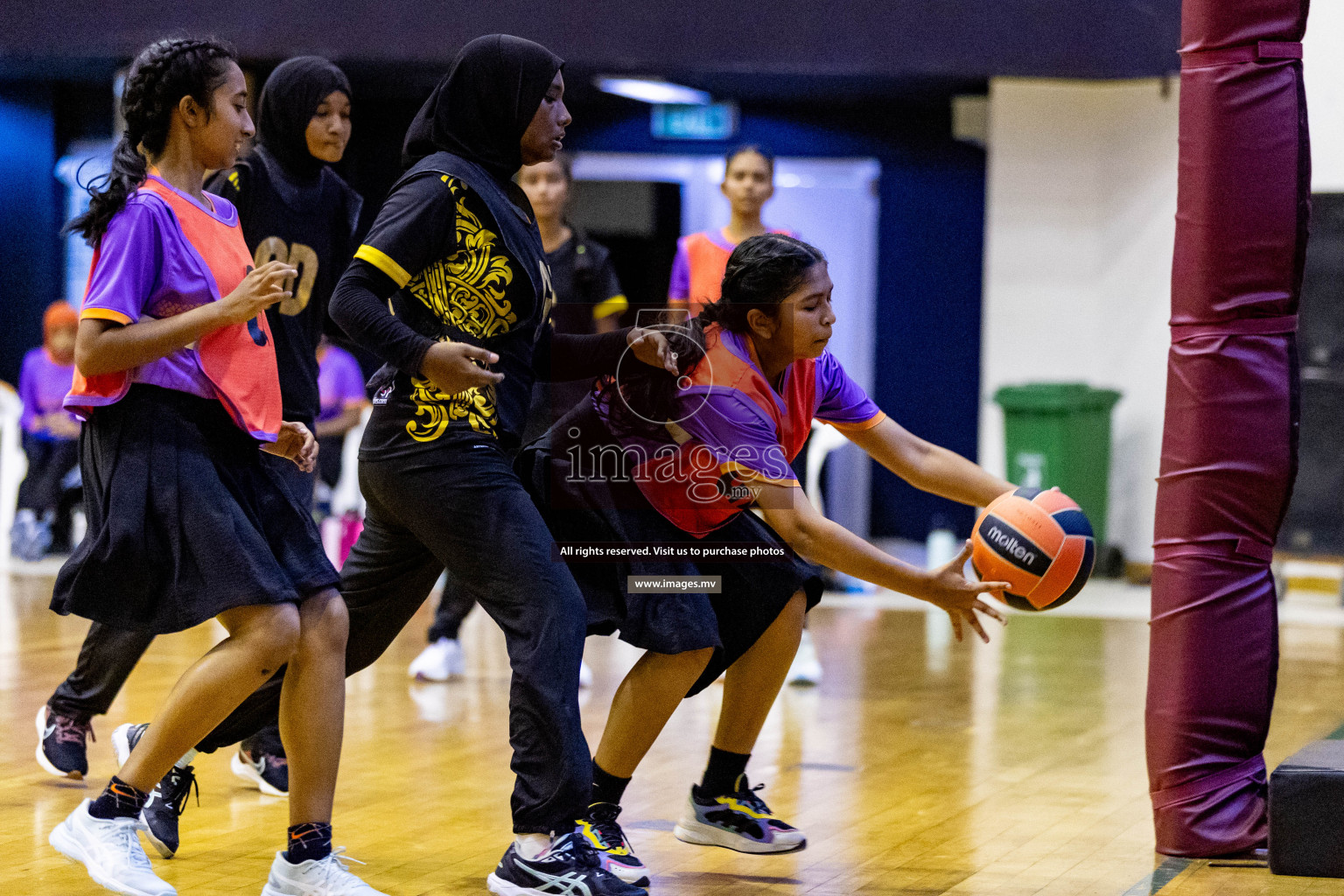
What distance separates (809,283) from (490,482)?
95cm

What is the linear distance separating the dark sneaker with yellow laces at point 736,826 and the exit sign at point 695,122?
421 inches

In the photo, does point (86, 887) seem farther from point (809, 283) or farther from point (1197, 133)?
point (1197, 133)

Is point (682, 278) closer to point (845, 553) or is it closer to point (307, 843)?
point (845, 553)

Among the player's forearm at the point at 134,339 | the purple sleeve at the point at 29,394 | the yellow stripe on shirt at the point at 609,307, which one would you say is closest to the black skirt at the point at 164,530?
the player's forearm at the point at 134,339

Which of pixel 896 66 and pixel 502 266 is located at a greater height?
pixel 896 66

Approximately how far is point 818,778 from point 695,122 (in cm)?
1010

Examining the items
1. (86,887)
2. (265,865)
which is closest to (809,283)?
(265,865)

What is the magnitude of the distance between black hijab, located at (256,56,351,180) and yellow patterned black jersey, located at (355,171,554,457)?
3.65 feet

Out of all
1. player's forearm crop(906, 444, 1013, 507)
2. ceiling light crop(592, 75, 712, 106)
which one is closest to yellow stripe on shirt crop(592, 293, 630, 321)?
player's forearm crop(906, 444, 1013, 507)

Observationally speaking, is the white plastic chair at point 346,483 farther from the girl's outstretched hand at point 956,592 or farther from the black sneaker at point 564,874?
the girl's outstretched hand at point 956,592

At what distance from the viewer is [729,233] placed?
6441mm

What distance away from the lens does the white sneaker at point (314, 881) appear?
3336 mm

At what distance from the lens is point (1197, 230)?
4.07 metres

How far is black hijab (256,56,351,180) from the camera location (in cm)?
444
